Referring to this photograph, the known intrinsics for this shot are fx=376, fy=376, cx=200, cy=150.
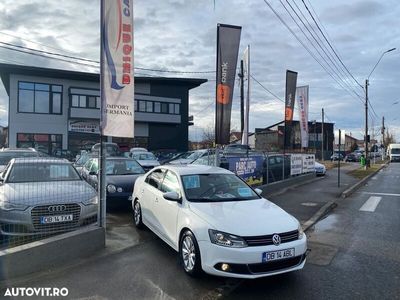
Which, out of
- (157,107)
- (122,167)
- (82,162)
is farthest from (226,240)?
(157,107)

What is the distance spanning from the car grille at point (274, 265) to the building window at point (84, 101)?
3828cm

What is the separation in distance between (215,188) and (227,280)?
5.48 ft

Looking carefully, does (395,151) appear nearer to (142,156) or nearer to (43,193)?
(142,156)

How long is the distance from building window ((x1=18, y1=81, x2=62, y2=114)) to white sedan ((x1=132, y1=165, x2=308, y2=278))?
36300 mm

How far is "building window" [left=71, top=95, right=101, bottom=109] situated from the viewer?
132 feet

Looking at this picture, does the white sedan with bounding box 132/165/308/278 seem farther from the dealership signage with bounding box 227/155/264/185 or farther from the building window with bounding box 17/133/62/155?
the building window with bounding box 17/133/62/155

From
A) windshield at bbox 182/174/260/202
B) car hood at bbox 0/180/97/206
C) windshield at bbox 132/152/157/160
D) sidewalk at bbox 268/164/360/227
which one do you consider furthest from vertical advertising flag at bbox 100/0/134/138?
windshield at bbox 132/152/157/160

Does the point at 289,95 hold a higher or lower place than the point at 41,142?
higher

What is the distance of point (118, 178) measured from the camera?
33.2ft

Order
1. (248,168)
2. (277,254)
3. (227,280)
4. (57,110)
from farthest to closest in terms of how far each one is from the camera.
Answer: (57,110) < (248,168) < (227,280) < (277,254)

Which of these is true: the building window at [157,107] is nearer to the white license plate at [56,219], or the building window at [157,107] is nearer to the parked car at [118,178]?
the parked car at [118,178]

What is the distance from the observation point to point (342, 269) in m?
5.61

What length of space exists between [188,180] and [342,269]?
108 inches

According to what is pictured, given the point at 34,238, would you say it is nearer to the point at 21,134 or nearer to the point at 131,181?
the point at 131,181
